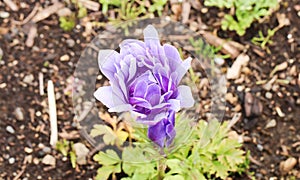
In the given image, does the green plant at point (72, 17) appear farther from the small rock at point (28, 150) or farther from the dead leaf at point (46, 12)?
the small rock at point (28, 150)

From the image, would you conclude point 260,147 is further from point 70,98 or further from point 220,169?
point 70,98

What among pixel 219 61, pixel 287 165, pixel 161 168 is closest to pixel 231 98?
pixel 219 61

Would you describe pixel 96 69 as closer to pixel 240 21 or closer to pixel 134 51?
pixel 240 21

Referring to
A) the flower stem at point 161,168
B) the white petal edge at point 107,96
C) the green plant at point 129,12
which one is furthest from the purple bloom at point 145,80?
the green plant at point 129,12

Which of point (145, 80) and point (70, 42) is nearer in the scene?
point (145, 80)

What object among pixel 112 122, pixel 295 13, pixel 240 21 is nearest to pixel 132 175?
pixel 112 122

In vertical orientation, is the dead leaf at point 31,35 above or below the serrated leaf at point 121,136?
above

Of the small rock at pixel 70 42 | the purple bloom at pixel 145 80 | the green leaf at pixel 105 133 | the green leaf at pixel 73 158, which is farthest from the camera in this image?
the small rock at pixel 70 42
